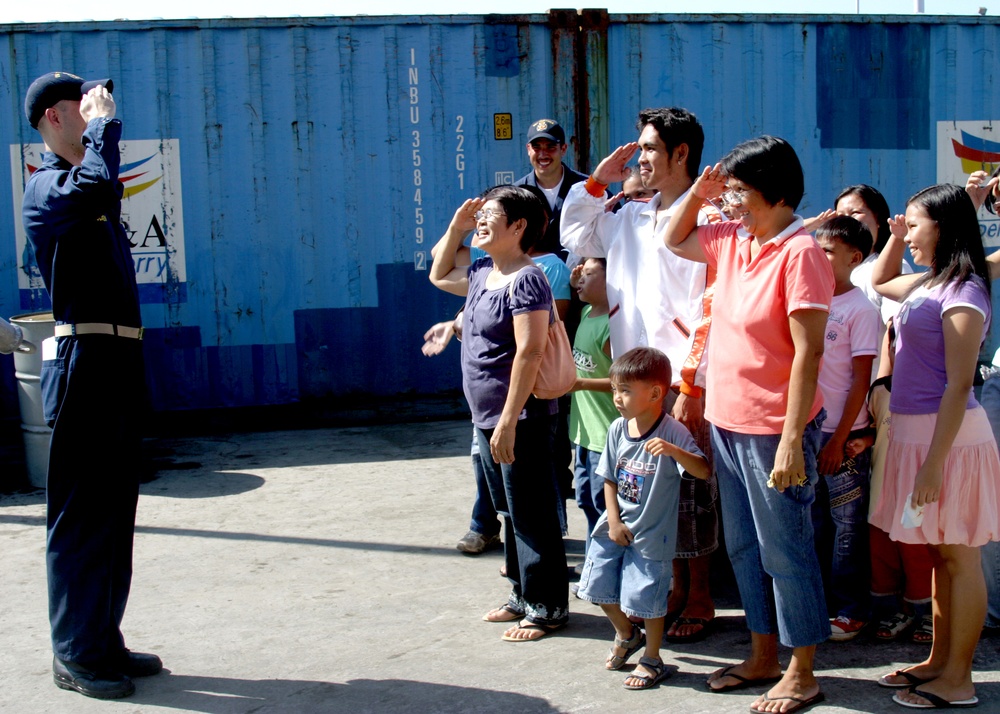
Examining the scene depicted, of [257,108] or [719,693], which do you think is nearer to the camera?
[719,693]

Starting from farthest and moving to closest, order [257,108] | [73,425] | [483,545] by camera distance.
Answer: [257,108]
[483,545]
[73,425]

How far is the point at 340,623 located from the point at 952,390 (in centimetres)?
229

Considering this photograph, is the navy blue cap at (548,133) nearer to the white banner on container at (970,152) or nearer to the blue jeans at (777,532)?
the blue jeans at (777,532)

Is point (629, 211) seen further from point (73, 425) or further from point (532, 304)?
point (73, 425)

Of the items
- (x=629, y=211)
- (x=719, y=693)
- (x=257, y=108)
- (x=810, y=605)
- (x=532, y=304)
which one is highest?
(x=257, y=108)

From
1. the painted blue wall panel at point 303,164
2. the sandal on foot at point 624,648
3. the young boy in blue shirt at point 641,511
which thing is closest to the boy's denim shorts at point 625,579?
the young boy in blue shirt at point 641,511

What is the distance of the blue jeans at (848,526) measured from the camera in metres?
3.61

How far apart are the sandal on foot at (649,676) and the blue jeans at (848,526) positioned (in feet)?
2.54

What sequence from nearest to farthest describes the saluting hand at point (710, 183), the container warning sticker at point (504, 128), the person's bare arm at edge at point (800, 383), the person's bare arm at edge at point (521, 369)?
the person's bare arm at edge at point (800, 383)
the saluting hand at point (710, 183)
the person's bare arm at edge at point (521, 369)
the container warning sticker at point (504, 128)

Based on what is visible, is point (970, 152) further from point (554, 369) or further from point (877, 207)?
point (554, 369)

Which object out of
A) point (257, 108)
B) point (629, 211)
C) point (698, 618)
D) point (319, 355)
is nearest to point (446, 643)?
point (698, 618)

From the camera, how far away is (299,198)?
7.32m

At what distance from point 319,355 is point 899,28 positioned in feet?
16.5

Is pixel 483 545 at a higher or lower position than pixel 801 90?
lower
